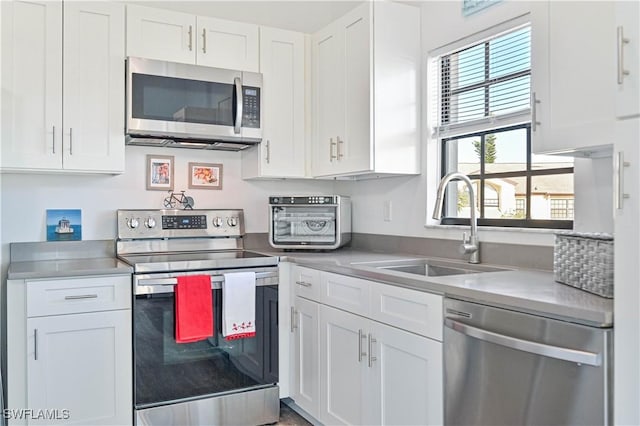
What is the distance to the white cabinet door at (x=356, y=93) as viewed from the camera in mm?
2738

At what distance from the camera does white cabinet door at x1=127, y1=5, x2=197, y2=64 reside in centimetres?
282

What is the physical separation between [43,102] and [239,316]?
1.44 metres

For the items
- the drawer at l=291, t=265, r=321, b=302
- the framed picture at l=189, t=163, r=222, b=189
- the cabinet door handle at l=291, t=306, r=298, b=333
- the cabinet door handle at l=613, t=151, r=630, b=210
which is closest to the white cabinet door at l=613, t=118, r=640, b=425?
the cabinet door handle at l=613, t=151, r=630, b=210

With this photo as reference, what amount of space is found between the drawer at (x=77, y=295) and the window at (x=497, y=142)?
5.62 feet

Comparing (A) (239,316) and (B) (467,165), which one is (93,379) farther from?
(B) (467,165)

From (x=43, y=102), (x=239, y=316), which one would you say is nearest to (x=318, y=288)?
(x=239, y=316)

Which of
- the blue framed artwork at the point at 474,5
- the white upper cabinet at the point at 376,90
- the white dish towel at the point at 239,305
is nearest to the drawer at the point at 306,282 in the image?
the white dish towel at the point at 239,305

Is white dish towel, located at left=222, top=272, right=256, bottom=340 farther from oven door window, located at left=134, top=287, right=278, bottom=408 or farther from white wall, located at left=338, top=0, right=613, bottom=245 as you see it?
white wall, located at left=338, top=0, right=613, bottom=245

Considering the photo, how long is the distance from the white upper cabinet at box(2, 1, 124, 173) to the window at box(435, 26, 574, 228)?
5.74ft

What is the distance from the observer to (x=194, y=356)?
2.61 metres

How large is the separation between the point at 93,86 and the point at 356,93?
138cm

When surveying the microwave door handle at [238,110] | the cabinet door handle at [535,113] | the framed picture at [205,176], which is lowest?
the framed picture at [205,176]

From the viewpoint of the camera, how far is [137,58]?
278cm

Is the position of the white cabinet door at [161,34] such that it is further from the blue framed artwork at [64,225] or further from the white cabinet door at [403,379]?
the white cabinet door at [403,379]
